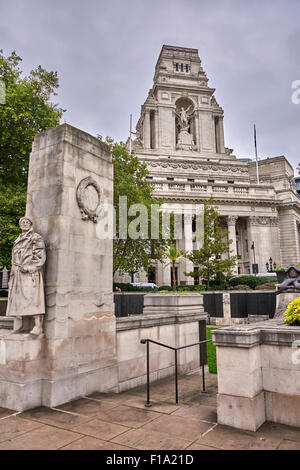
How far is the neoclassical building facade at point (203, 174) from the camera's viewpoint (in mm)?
58031

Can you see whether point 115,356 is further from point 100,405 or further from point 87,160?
point 87,160

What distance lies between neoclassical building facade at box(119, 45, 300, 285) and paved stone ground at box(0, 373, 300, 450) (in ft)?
146

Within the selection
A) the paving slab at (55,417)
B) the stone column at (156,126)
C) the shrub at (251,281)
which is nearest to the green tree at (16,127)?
the paving slab at (55,417)

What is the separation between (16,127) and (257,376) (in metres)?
20.4

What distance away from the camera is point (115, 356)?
316 inches

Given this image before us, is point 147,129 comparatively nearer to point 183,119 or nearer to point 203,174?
point 183,119

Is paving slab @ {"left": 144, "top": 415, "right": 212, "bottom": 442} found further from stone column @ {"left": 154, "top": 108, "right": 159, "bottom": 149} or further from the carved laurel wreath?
stone column @ {"left": 154, "top": 108, "right": 159, "bottom": 149}

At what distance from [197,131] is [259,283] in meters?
51.2

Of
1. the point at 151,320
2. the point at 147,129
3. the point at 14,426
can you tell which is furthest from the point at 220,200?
the point at 14,426

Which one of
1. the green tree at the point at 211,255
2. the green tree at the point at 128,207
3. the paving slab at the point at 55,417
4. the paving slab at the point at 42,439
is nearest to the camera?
the paving slab at the point at 42,439

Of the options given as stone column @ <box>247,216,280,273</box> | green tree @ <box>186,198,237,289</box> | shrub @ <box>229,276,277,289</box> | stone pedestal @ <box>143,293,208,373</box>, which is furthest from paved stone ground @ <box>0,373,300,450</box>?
stone column @ <box>247,216,280,273</box>

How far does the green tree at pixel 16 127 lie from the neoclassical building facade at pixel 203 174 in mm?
31620

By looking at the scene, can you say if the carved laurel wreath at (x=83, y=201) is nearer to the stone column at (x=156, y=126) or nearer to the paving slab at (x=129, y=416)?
the paving slab at (x=129, y=416)
